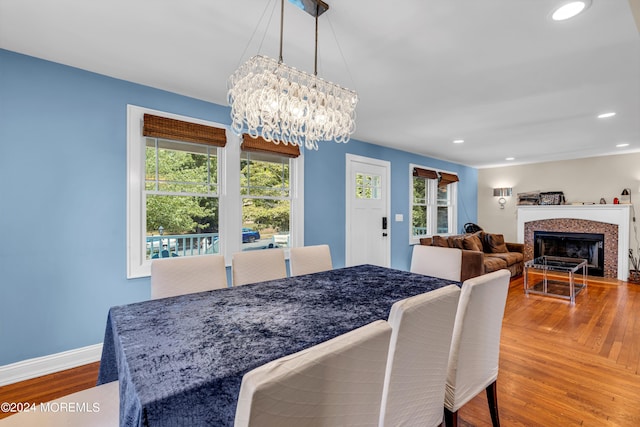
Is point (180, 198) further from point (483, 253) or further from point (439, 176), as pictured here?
point (483, 253)

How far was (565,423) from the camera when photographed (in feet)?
5.58

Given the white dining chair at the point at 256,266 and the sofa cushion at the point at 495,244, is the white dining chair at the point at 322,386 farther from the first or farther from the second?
the sofa cushion at the point at 495,244

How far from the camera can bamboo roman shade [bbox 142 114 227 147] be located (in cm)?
259

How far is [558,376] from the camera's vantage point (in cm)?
219

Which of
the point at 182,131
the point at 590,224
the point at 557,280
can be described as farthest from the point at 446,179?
the point at 182,131

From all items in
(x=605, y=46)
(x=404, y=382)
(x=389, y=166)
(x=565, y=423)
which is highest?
(x=605, y=46)

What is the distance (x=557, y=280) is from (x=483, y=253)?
1277 millimetres

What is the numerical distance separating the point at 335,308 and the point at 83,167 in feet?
7.55

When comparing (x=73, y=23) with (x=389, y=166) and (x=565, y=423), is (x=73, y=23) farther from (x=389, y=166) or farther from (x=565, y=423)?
(x=389, y=166)

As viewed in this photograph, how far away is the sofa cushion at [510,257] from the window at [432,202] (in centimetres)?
118

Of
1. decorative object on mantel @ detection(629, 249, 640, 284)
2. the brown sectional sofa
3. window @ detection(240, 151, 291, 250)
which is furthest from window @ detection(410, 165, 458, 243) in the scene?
decorative object on mantel @ detection(629, 249, 640, 284)

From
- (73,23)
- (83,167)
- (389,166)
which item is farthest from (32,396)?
(389,166)

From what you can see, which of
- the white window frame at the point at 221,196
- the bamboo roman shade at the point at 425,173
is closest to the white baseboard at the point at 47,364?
the white window frame at the point at 221,196

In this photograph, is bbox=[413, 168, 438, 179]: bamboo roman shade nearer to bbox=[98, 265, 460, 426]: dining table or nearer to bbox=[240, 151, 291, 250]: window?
bbox=[240, 151, 291, 250]: window
